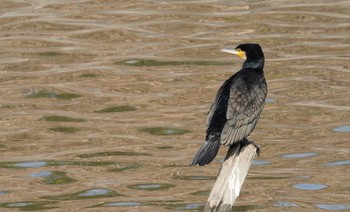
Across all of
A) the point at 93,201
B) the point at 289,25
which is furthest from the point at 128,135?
the point at 289,25

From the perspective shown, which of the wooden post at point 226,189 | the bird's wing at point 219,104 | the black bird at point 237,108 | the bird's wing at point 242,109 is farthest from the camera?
the bird's wing at point 219,104

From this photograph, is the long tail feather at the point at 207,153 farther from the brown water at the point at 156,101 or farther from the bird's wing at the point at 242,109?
the brown water at the point at 156,101

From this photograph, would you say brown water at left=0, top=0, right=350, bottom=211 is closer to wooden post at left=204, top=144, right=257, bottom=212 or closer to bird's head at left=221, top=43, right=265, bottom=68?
bird's head at left=221, top=43, right=265, bottom=68

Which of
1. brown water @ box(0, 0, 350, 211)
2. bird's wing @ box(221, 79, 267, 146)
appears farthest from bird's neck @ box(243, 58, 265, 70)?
brown water @ box(0, 0, 350, 211)

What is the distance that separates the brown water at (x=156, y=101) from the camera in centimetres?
1139

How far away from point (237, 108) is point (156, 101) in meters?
5.41

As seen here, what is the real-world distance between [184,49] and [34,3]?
11.1 feet

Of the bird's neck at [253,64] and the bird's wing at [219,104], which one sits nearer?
the bird's wing at [219,104]

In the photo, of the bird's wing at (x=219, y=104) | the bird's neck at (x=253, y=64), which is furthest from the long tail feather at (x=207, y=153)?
A: the bird's neck at (x=253, y=64)

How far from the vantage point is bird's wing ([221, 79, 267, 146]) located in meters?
8.78

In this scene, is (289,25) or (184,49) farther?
(289,25)

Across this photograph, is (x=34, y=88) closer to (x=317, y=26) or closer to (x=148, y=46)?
(x=148, y=46)

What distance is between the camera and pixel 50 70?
15836mm

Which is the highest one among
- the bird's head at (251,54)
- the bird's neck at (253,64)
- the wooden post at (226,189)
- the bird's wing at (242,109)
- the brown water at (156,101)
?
the bird's head at (251,54)
